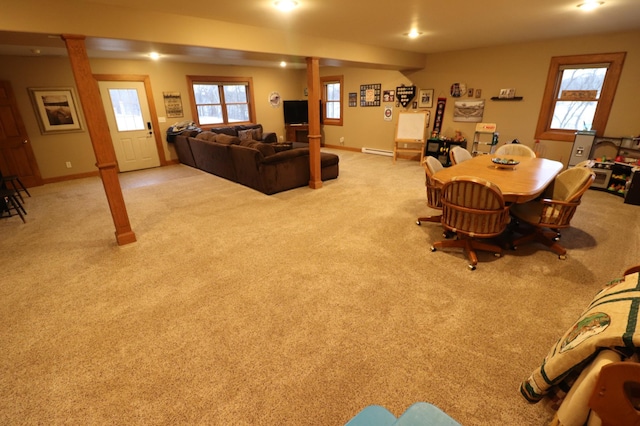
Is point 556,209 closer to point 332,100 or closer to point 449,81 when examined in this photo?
point 449,81

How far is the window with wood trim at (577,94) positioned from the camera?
480cm

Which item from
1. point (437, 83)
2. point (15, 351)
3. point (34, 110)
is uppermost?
point (437, 83)

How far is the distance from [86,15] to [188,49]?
1.14m

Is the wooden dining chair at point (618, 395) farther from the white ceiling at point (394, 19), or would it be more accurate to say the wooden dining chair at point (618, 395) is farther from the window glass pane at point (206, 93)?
the window glass pane at point (206, 93)

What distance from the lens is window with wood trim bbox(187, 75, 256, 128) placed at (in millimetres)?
7680

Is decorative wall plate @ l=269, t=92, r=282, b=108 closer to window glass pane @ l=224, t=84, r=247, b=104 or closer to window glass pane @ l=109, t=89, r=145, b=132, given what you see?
window glass pane @ l=224, t=84, r=247, b=104

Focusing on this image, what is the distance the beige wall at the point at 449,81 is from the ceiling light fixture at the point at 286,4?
459 centimetres

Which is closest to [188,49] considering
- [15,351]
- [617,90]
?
[15,351]

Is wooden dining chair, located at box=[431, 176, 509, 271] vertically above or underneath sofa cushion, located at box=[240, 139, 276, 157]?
underneath

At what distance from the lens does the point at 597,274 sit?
2.60 m

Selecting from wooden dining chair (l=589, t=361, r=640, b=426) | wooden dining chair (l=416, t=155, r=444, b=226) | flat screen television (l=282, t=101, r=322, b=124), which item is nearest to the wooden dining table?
wooden dining chair (l=416, t=155, r=444, b=226)

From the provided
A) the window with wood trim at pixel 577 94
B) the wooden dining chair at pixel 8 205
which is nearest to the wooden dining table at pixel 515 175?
the window with wood trim at pixel 577 94

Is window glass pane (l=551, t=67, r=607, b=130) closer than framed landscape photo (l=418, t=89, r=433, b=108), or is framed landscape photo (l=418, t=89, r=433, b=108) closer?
window glass pane (l=551, t=67, r=607, b=130)

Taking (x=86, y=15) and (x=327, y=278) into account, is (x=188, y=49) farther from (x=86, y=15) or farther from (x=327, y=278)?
(x=327, y=278)
